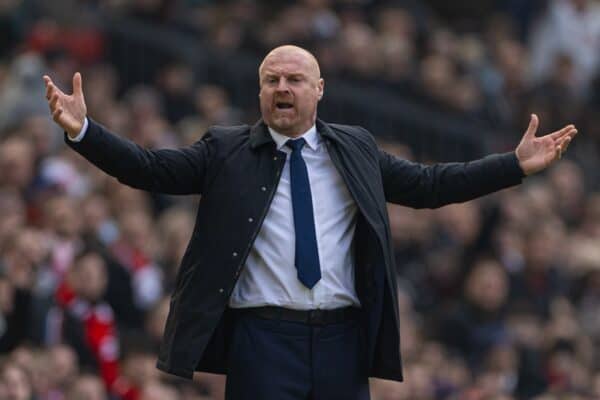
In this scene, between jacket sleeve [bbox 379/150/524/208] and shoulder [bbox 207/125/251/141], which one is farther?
jacket sleeve [bbox 379/150/524/208]

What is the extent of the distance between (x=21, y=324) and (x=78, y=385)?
0.55 metres

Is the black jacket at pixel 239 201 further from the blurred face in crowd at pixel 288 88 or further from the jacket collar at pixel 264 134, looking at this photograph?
the blurred face in crowd at pixel 288 88

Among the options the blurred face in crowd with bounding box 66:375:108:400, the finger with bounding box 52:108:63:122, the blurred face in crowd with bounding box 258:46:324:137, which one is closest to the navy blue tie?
the blurred face in crowd with bounding box 258:46:324:137

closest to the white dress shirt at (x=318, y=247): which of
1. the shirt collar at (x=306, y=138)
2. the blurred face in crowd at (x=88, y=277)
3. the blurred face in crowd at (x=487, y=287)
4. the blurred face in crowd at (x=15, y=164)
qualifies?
the shirt collar at (x=306, y=138)

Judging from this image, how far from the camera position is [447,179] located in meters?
8.14

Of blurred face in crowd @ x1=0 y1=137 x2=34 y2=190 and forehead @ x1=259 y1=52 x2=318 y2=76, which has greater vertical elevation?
forehead @ x1=259 y1=52 x2=318 y2=76

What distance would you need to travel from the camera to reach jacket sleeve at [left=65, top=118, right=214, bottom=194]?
24.9 ft

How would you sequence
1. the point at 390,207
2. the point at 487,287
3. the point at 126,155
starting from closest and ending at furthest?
the point at 126,155, the point at 487,287, the point at 390,207

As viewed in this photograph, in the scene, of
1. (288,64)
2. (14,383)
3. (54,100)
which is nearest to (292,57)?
(288,64)

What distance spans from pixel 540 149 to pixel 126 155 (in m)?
1.92

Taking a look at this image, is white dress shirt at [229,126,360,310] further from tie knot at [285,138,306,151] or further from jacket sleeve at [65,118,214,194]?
jacket sleeve at [65,118,214,194]

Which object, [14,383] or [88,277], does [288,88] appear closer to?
[14,383]

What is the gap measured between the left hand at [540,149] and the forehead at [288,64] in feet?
3.45

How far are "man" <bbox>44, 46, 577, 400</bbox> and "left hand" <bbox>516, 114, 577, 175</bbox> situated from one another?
0.52 ft
